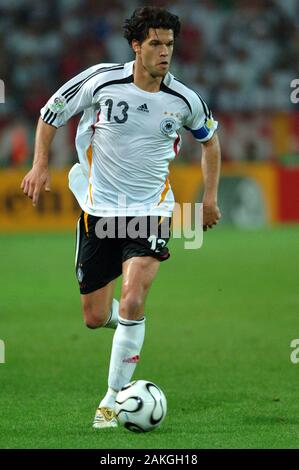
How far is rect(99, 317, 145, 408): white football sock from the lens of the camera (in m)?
6.62

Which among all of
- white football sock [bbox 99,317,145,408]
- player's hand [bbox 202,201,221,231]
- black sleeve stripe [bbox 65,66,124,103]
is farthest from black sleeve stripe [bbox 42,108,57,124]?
white football sock [bbox 99,317,145,408]

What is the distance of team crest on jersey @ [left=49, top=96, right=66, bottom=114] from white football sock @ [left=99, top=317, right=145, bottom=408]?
1413 millimetres

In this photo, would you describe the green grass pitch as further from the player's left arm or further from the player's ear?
the player's ear

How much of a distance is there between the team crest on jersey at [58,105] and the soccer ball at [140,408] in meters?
1.86

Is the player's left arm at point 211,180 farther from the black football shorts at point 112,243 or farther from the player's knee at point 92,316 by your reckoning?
the player's knee at point 92,316

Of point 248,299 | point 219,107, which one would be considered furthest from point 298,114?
point 248,299

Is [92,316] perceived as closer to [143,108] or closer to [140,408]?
[140,408]

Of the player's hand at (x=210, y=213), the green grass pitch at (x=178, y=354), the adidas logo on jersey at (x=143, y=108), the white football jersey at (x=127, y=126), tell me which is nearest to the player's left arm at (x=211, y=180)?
the player's hand at (x=210, y=213)

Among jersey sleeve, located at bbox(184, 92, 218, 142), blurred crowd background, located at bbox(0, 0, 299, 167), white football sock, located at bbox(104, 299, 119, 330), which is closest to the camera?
jersey sleeve, located at bbox(184, 92, 218, 142)

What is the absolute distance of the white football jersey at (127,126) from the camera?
7.02 meters

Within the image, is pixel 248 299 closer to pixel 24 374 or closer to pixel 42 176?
pixel 24 374

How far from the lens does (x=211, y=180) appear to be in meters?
7.27

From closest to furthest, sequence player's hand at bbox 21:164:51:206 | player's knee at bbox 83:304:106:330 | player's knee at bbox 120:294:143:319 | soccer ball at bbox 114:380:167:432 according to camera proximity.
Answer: soccer ball at bbox 114:380:167:432 < player's knee at bbox 120:294:143:319 < player's hand at bbox 21:164:51:206 < player's knee at bbox 83:304:106:330
